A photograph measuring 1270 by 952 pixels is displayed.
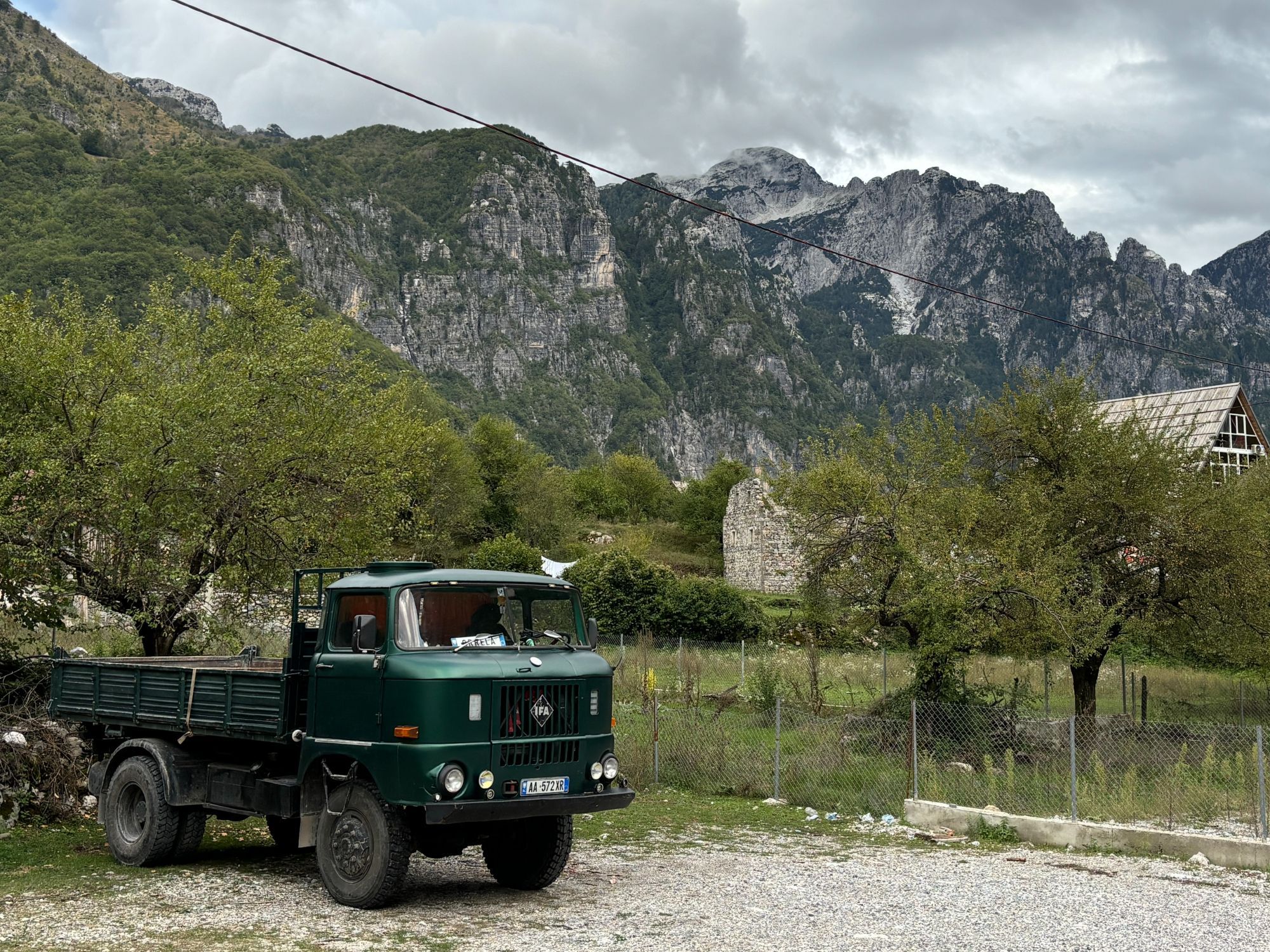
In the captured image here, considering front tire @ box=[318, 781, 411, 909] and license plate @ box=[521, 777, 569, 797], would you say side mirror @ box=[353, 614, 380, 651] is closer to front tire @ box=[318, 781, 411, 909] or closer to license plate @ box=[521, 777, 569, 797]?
front tire @ box=[318, 781, 411, 909]

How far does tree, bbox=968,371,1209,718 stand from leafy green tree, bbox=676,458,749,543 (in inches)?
1925

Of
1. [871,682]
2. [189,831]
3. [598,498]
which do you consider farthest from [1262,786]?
[598,498]

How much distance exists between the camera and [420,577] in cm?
969

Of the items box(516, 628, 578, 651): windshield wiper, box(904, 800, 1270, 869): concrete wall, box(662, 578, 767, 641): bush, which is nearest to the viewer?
box(516, 628, 578, 651): windshield wiper

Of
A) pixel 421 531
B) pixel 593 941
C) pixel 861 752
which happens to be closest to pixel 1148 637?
pixel 861 752

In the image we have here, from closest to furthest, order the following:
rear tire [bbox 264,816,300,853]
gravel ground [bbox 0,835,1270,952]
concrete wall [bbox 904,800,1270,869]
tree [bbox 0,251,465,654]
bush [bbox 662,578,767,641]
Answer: gravel ground [bbox 0,835,1270,952] → concrete wall [bbox 904,800,1270,869] → rear tire [bbox 264,816,300,853] → tree [bbox 0,251,465,654] → bush [bbox 662,578,767,641]

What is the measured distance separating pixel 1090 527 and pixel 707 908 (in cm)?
1288

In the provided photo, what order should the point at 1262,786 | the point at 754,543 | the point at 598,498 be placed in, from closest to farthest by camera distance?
1. the point at 1262,786
2. the point at 754,543
3. the point at 598,498

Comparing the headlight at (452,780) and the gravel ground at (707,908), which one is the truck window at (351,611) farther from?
the gravel ground at (707,908)

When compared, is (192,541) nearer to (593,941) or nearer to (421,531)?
(421,531)

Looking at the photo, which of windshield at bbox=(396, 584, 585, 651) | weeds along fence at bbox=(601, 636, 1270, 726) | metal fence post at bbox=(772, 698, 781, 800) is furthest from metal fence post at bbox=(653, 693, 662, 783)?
windshield at bbox=(396, 584, 585, 651)

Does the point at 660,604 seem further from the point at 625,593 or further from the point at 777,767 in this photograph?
the point at 777,767

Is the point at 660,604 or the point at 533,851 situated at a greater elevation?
the point at 660,604

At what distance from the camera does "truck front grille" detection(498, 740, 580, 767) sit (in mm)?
9241
